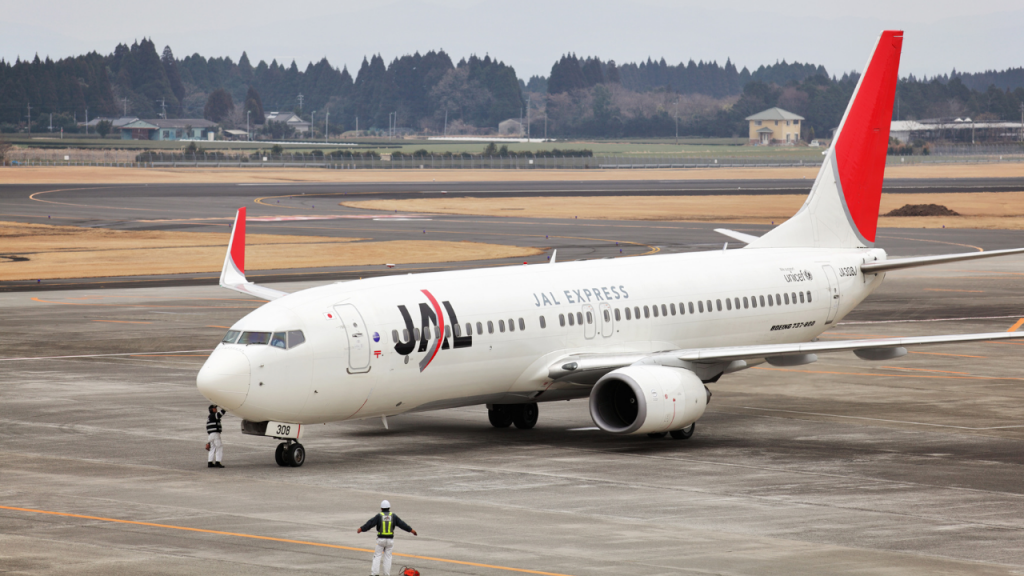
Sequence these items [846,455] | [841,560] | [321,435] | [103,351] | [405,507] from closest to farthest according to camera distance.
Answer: [841,560], [405,507], [846,455], [321,435], [103,351]

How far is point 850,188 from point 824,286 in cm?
373

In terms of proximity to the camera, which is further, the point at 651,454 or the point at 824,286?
the point at 824,286

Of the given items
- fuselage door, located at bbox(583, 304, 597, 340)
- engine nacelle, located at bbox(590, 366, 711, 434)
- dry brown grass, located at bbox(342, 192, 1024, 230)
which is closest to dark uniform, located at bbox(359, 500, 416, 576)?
engine nacelle, located at bbox(590, 366, 711, 434)

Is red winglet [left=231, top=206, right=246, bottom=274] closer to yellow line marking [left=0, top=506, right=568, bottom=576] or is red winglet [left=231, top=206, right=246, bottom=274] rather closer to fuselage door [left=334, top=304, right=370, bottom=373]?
fuselage door [left=334, top=304, right=370, bottom=373]

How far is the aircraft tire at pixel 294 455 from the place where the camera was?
2728 cm

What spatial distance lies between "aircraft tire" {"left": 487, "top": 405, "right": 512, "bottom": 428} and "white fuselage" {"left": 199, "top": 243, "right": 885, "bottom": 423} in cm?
132

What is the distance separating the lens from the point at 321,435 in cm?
3173

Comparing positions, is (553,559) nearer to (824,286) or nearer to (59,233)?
(824,286)

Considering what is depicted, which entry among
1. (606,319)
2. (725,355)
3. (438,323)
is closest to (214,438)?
(438,323)

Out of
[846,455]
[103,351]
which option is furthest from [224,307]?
[846,455]

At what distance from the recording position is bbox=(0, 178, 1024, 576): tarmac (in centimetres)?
1988

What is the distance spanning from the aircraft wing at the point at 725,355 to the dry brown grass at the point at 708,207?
2858 inches

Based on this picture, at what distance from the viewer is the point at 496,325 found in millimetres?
29375

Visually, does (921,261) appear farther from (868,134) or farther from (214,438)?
(214,438)
